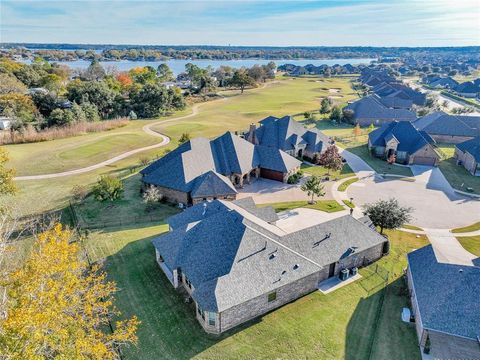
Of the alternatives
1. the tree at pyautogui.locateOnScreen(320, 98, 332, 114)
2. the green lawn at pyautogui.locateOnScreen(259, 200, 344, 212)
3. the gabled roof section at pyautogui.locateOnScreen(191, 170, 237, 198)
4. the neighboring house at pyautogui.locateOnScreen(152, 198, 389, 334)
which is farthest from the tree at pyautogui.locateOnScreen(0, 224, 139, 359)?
the tree at pyautogui.locateOnScreen(320, 98, 332, 114)

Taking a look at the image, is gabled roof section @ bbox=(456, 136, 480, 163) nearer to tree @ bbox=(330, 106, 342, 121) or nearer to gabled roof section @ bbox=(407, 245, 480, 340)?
tree @ bbox=(330, 106, 342, 121)

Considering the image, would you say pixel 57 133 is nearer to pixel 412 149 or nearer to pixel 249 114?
pixel 249 114

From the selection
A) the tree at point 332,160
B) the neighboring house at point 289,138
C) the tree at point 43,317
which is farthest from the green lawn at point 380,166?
the tree at point 43,317

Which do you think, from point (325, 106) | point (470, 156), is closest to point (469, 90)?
point (325, 106)

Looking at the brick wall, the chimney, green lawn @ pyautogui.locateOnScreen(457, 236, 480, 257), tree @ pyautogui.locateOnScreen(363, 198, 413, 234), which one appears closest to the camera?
the brick wall

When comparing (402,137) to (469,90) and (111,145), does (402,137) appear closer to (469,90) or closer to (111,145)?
(111,145)
